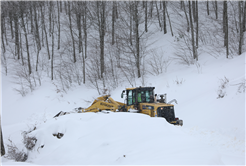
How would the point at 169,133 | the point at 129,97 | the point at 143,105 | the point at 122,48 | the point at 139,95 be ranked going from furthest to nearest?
the point at 122,48 < the point at 129,97 < the point at 139,95 < the point at 143,105 < the point at 169,133

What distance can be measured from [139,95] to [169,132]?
15.5 ft

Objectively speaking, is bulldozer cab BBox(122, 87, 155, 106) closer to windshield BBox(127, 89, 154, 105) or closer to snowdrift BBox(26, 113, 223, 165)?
windshield BBox(127, 89, 154, 105)

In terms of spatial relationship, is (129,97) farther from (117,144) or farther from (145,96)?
(117,144)

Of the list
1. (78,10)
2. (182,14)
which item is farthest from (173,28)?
(78,10)

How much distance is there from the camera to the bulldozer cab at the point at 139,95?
10.5 metres

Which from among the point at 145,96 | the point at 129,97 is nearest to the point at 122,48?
the point at 129,97

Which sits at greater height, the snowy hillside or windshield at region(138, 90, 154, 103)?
windshield at region(138, 90, 154, 103)

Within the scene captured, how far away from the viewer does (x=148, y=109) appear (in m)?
9.77

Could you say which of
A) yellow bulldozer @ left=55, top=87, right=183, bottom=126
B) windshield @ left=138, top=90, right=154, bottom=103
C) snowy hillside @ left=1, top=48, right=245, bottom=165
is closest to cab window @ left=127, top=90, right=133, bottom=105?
yellow bulldozer @ left=55, top=87, right=183, bottom=126

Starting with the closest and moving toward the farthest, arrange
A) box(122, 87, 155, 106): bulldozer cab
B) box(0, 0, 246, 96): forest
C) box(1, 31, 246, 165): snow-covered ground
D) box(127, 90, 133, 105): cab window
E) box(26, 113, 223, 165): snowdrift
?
box(26, 113, 223, 165): snowdrift
box(1, 31, 246, 165): snow-covered ground
box(122, 87, 155, 106): bulldozer cab
box(127, 90, 133, 105): cab window
box(0, 0, 246, 96): forest

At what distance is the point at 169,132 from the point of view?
6008mm

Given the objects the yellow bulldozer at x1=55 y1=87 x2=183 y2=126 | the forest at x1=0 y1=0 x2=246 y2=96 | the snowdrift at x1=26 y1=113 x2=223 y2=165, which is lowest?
the snowdrift at x1=26 y1=113 x2=223 y2=165

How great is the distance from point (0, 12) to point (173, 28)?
2684 centimetres

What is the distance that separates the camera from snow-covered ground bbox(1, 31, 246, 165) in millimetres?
4844
